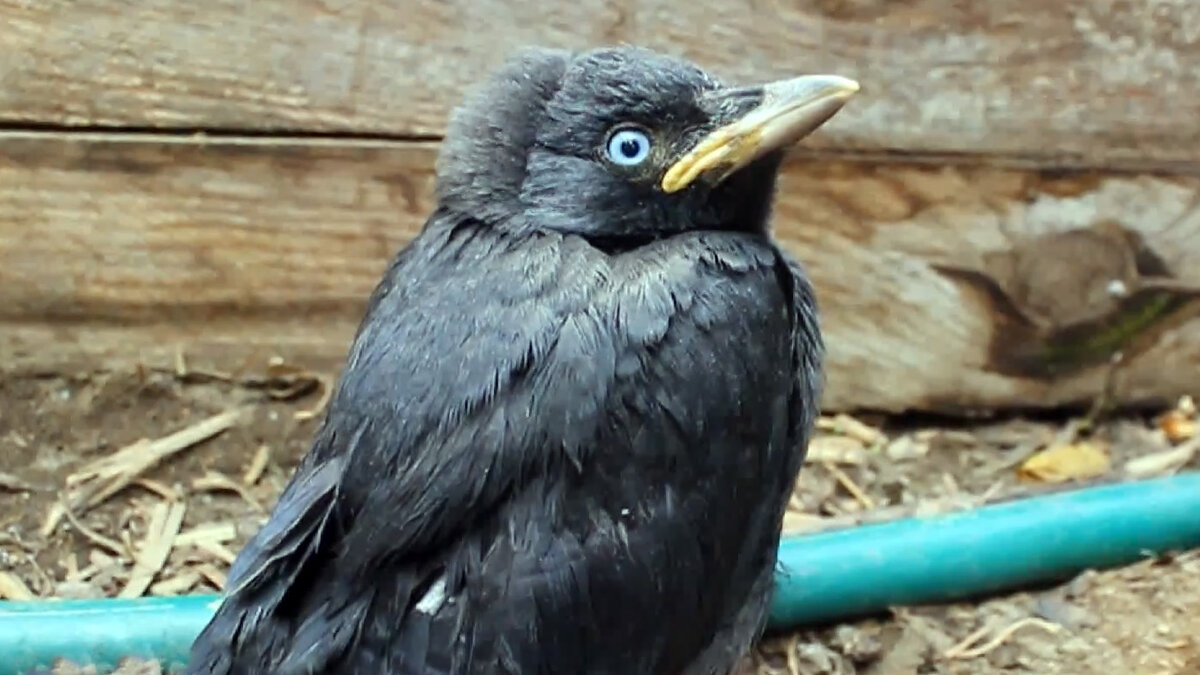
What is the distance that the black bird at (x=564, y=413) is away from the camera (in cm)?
157

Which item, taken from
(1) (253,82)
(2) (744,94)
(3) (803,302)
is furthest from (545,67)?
(1) (253,82)

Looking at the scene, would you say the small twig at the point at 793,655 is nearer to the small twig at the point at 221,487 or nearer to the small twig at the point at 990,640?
the small twig at the point at 990,640

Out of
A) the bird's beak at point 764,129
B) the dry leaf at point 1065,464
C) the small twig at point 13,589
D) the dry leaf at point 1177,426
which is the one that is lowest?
the small twig at point 13,589

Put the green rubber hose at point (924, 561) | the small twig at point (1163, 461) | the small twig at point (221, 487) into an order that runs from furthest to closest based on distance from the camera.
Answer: the small twig at point (1163, 461), the small twig at point (221, 487), the green rubber hose at point (924, 561)

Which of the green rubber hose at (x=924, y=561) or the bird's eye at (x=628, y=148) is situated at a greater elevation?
the bird's eye at (x=628, y=148)

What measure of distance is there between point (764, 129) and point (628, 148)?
0.16 metres

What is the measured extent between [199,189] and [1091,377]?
1.58 m

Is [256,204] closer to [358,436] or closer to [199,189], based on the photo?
[199,189]

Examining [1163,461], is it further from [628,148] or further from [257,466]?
[257,466]

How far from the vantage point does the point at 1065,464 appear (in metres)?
2.63

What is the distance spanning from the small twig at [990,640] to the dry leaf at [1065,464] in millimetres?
376

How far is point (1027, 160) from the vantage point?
98.9 inches

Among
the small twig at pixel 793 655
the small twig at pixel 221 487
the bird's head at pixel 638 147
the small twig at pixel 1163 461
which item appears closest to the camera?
the bird's head at pixel 638 147

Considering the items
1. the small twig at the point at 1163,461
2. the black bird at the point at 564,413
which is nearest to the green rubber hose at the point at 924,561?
the small twig at the point at 1163,461
